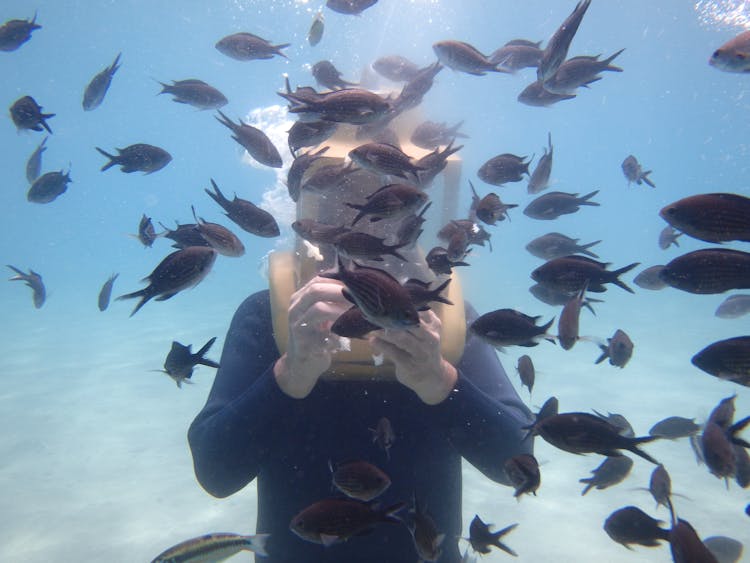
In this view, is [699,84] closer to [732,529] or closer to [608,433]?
[732,529]

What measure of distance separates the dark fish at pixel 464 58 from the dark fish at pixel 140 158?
215 centimetres

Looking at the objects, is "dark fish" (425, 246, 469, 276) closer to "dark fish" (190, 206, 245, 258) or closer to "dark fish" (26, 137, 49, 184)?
"dark fish" (190, 206, 245, 258)

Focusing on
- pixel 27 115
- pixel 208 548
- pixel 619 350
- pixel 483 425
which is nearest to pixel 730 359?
pixel 619 350

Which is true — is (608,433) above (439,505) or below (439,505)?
above

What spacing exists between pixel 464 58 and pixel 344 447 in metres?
2.82

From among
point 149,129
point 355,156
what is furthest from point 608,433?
point 149,129

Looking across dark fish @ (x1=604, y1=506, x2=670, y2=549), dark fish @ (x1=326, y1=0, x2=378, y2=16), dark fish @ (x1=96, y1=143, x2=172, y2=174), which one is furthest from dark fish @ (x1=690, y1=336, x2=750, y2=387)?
dark fish @ (x1=96, y1=143, x2=172, y2=174)

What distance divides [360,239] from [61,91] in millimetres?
70739

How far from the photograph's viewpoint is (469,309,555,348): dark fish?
2.04 metres

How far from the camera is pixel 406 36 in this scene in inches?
1422

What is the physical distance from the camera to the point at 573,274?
6.82 ft

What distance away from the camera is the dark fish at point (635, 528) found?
2004 millimetres

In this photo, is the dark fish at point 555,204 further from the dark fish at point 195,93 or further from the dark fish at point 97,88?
the dark fish at point 97,88

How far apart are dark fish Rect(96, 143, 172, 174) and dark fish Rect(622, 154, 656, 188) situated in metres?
4.06
